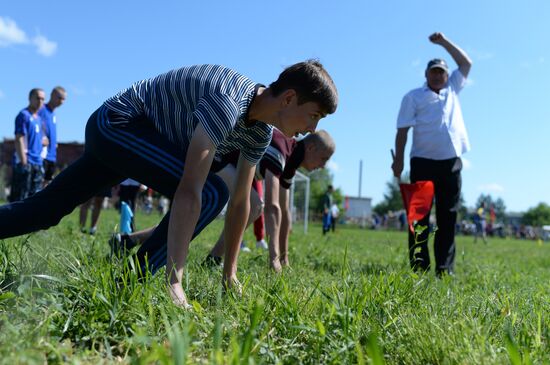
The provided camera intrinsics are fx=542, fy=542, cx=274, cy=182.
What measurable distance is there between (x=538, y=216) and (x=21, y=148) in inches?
4948

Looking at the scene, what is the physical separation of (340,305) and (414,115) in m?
3.95

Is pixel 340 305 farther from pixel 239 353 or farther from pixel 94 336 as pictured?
pixel 94 336

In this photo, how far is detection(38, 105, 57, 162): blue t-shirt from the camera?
8336mm

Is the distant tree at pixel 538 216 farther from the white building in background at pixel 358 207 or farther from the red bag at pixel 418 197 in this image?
the red bag at pixel 418 197

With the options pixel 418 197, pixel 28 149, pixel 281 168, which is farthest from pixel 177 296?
pixel 28 149

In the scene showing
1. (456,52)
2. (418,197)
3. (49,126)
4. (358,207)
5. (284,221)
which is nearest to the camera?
(284,221)

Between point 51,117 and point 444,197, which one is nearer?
point 444,197

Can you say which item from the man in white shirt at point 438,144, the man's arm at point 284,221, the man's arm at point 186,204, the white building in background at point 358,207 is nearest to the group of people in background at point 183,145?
the man's arm at point 186,204

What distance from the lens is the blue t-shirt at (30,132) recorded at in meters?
7.85

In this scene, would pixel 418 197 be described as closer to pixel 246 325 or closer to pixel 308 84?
pixel 308 84

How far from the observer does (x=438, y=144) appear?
18.4ft

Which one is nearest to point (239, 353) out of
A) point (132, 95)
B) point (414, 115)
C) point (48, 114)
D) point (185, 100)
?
point (185, 100)

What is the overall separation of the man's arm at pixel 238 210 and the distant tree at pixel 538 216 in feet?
404

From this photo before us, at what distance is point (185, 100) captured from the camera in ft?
8.61
